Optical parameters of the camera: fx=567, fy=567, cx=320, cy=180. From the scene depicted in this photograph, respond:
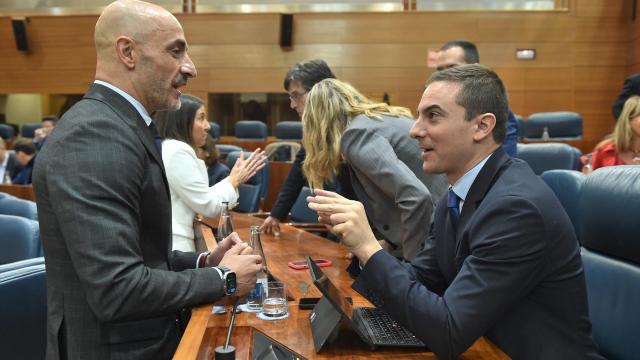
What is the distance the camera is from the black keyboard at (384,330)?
1.30 metres

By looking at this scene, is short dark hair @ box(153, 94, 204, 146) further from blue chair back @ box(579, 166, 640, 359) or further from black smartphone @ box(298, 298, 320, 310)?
blue chair back @ box(579, 166, 640, 359)

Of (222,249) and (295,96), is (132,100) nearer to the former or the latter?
(222,249)

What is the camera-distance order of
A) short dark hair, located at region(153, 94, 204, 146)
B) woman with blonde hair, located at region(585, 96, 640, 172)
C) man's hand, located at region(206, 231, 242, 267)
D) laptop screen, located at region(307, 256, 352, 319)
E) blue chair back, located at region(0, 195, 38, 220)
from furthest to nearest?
woman with blonde hair, located at region(585, 96, 640, 172)
blue chair back, located at region(0, 195, 38, 220)
short dark hair, located at region(153, 94, 204, 146)
man's hand, located at region(206, 231, 242, 267)
laptop screen, located at region(307, 256, 352, 319)

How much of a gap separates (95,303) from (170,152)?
1.22 metres

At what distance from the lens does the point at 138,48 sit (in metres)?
1.35

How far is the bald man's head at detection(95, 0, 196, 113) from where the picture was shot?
52.9 inches

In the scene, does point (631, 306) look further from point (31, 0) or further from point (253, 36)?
point (31, 0)

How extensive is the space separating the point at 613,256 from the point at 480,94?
56 cm

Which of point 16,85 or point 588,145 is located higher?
point 16,85

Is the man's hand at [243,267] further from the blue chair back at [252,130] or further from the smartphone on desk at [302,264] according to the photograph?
the blue chair back at [252,130]

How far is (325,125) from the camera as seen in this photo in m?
2.34

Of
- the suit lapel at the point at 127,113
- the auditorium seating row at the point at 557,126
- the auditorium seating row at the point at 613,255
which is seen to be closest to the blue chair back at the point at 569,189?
the auditorium seating row at the point at 613,255

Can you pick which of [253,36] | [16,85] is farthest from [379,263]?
[16,85]

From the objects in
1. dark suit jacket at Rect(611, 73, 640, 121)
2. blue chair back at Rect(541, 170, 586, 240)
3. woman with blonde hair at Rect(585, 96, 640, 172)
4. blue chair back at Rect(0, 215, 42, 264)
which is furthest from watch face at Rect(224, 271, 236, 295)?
dark suit jacket at Rect(611, 73, 640, 121)
